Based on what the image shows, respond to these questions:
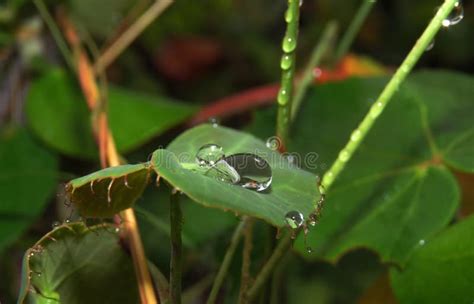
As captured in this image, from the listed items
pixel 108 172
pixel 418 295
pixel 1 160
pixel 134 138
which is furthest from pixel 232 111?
pixel 108 172

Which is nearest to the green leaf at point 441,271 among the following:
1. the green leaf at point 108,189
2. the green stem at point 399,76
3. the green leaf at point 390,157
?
the green leaf at point 390,157

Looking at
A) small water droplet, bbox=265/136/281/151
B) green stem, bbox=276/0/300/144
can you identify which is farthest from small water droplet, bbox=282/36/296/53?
small water droplet, bbox=265/136/281/151

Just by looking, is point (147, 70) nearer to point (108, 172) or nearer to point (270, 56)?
point (270, 56)

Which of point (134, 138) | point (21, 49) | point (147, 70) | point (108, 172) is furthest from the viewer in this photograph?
point (147, 70)

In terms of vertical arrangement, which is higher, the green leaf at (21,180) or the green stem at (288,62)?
the green stem at (288,62)

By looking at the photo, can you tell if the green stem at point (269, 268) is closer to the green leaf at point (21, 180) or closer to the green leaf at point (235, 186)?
the green leaf at point (235, 186)

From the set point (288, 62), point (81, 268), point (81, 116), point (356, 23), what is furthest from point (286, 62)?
point (81, 116)
